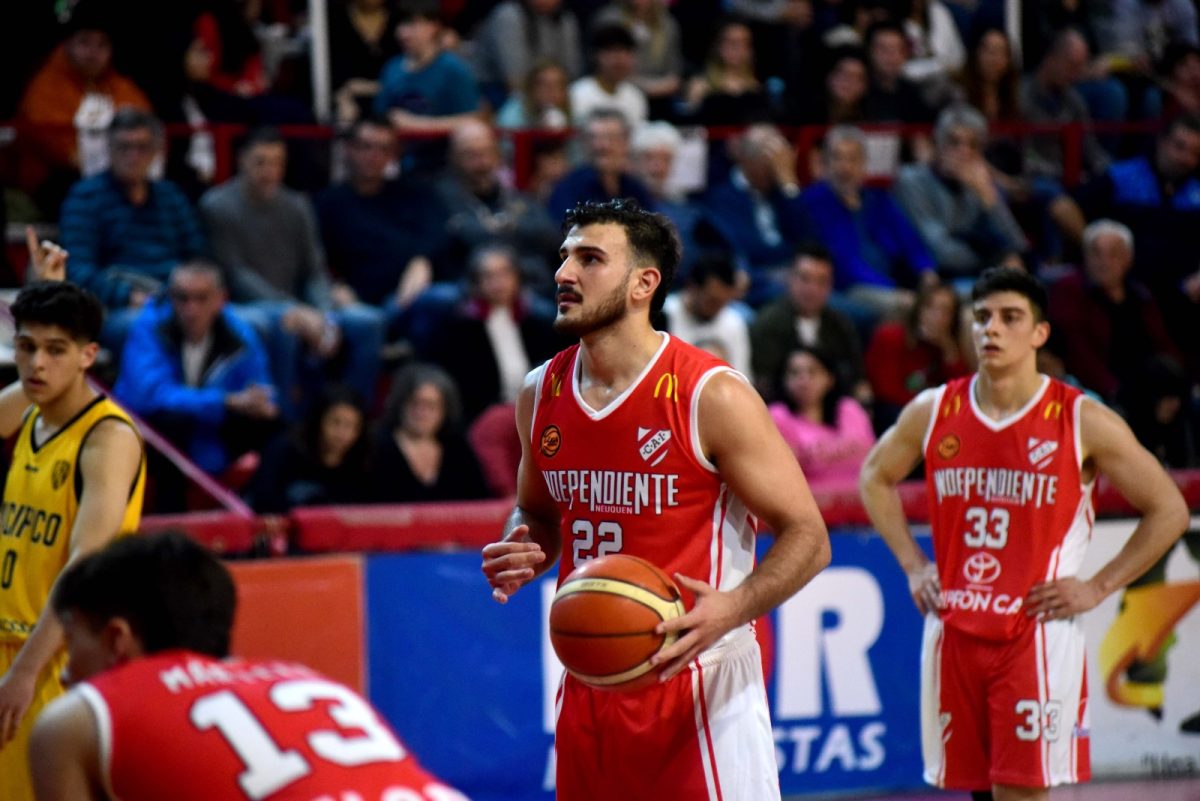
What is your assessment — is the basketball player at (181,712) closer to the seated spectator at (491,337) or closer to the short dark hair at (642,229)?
the short dark hair at (642,229)

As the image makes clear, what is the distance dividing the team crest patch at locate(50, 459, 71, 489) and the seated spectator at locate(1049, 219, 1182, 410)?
7200 mm

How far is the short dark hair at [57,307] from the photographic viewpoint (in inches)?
209

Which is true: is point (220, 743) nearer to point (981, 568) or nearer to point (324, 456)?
point (981, 568)

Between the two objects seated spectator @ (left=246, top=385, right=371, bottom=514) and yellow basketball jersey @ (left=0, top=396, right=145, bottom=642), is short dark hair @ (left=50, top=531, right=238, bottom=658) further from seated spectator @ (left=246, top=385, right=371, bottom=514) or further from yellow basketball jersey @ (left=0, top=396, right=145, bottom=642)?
seated spectator @ (left=246, top=385, right=371, bottom=514)

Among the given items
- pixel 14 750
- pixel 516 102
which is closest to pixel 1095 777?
pixel 14 750

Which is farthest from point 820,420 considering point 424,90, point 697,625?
point 697,625

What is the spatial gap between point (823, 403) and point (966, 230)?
3109 mm

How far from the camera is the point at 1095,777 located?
27.4 feet

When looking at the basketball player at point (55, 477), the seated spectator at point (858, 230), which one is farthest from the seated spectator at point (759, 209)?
the basketball player at point (55, 477)

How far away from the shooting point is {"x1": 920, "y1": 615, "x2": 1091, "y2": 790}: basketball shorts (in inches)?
239

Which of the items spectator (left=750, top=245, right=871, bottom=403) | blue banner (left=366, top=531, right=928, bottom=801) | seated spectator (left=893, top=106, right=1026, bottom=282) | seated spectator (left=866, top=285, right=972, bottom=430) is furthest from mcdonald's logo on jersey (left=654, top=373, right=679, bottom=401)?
seated spectator (left=893, top=106, right=1026, bottom=282)

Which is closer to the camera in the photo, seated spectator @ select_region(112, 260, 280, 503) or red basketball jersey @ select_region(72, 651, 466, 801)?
red basketball jersey @ select_region(72, 651, 466, 801)

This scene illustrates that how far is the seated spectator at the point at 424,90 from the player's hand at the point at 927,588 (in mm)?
5550

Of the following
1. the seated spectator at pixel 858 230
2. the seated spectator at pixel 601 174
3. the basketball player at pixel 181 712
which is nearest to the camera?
the basketball player at pixel 181 712
